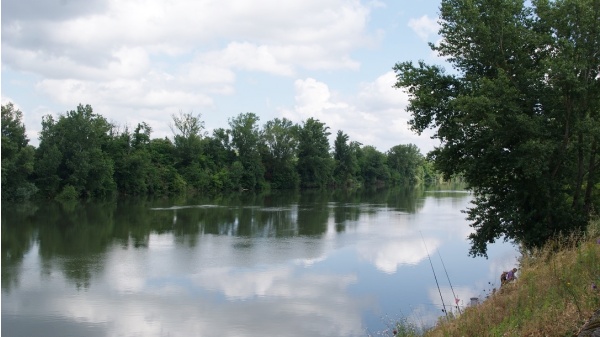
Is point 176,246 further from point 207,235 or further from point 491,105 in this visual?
point 491,105

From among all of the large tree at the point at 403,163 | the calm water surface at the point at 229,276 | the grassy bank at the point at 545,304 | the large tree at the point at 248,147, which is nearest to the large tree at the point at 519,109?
the calm water surface at the point at 229,276

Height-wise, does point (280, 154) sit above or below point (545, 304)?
above

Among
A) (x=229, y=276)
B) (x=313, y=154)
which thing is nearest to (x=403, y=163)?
(x=313, y=154)

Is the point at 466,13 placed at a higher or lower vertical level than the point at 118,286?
higher

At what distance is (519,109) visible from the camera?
14008 mm

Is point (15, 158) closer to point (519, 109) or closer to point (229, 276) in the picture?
point (229, 276)

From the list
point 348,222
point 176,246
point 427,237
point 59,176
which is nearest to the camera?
point 176,246

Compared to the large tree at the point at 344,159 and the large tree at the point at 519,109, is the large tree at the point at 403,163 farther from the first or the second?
the large tree at the point at 519,109

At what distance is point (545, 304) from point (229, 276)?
13.1 m

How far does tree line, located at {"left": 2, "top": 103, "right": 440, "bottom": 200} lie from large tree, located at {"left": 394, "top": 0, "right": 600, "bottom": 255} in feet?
121

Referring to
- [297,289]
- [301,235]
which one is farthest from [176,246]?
[297,289]

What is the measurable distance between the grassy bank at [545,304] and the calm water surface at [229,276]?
230 centimetres

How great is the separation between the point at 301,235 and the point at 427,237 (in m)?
6.48

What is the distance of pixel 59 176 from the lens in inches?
2013
